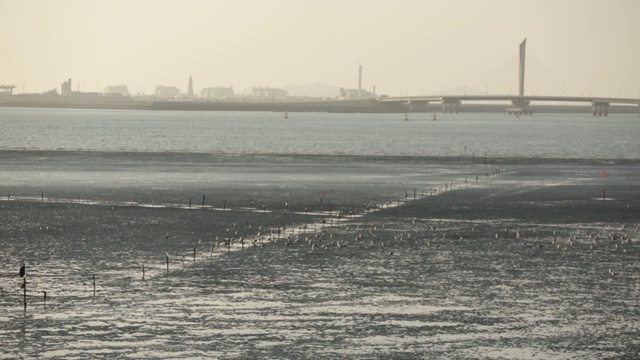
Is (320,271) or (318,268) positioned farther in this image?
(318,268)

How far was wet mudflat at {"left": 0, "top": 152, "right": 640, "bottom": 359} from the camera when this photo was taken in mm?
37219

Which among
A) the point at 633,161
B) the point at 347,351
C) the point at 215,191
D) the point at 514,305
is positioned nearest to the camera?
the point at 347,351

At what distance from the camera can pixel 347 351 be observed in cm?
3581

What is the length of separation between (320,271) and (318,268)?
2.80ft

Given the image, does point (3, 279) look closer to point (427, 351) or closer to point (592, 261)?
point (427, 351)

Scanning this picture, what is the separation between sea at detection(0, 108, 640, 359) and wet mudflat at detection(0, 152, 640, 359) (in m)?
0.13

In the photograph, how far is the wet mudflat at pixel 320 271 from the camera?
3722 cm

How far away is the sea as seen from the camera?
122 ft

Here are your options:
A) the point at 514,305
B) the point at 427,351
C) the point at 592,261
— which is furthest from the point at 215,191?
the point at 427,351

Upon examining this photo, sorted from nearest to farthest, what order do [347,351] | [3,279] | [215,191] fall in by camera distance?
[347,351] < [3,279] < [215,191]

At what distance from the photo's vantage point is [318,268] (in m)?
51.2

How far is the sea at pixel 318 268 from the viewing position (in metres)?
37.2

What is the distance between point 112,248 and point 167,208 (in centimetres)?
1960

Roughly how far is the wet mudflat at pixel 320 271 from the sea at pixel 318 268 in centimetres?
13
